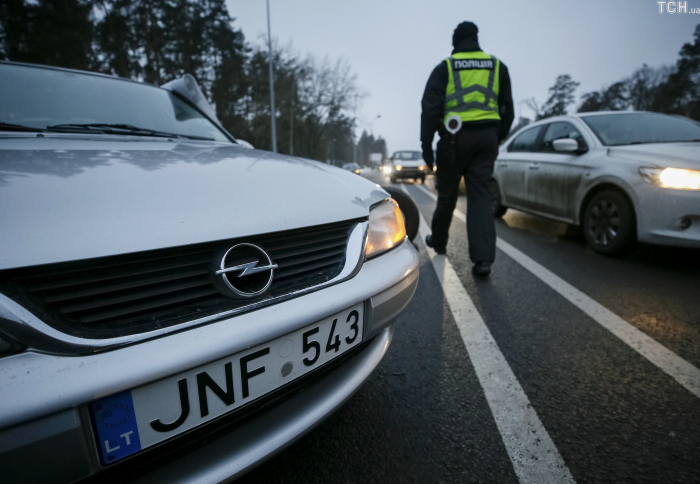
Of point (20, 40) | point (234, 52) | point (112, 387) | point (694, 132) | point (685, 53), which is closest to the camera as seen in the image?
point (112, 387)

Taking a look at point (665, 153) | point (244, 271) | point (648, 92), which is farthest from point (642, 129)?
point (648, 92)

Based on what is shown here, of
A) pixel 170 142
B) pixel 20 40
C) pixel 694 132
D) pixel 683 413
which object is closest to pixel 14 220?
pixel 170 142

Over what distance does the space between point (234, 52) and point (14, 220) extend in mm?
30742

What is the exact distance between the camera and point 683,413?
53.3 inches

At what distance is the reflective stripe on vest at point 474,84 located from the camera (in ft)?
9.25

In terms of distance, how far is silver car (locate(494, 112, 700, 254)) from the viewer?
278 cm

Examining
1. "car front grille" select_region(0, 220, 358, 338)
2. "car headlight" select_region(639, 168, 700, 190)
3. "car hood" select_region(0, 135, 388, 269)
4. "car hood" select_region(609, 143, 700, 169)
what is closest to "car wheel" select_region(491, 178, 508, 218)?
"car hood" select_region(609, 143, 700, 169)

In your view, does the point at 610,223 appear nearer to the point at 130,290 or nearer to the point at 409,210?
the point at 409,210

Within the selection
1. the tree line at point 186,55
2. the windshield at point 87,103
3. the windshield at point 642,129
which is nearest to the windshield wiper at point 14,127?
the windshield at point 87,103

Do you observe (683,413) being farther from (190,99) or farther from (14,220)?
(190,99)

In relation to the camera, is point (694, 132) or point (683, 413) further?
point (694, 132)

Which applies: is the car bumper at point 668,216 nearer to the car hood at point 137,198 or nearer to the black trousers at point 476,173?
the black trousers at point 476,173

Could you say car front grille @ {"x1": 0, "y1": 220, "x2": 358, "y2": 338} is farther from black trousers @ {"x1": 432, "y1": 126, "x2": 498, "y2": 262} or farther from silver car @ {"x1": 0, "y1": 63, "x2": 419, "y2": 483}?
black trousers @ {"x1": 432, "y1": 126, "x2": 498, "y2": 262}

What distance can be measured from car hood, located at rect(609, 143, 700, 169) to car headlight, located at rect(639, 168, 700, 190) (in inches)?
1.6
